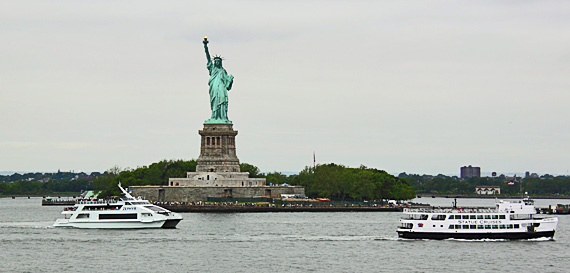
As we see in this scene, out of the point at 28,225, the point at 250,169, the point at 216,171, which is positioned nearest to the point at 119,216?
the point at 28,225

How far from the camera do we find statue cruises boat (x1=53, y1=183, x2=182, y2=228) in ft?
338

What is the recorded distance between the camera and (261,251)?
83.1m

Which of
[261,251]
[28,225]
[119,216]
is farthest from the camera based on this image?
[28,225]

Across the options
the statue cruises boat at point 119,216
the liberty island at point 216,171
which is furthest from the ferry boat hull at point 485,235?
the liberty island at point 216,171

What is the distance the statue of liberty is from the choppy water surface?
49845 mm

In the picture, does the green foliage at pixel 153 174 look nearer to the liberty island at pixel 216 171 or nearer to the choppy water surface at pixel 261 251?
the liberty island at pixel 216 171

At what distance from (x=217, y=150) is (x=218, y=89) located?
10184mm

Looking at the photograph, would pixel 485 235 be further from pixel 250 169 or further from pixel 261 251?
pixel 250 169

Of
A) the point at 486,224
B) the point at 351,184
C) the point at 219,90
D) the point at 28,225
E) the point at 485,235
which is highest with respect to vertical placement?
the point at 219,90

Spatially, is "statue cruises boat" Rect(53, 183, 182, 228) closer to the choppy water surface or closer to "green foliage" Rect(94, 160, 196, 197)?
the choppy water surface

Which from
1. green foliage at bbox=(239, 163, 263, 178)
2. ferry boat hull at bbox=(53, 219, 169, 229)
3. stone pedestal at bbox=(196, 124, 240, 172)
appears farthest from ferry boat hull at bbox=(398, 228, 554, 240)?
green foliage at bbox=(239, 163, 263, 178)

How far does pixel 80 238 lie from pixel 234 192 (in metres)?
60.1

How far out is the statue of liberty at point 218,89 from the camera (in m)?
158

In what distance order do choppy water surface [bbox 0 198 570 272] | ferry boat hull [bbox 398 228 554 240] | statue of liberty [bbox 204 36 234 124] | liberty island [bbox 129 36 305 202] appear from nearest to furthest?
choppy water surface [bbox 0 198 570 272] → ferry boat hull [bbox 398 228 554 240] → liberty island [bbox 129 36 305 202] → statue of liberty [bbox 204 36 234 124]
